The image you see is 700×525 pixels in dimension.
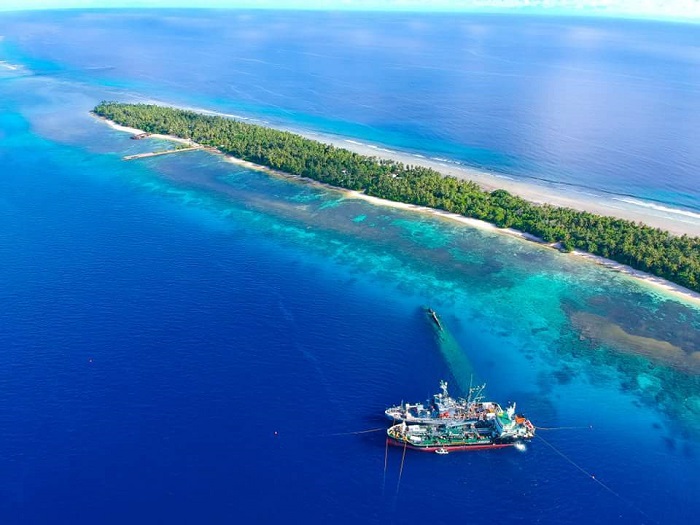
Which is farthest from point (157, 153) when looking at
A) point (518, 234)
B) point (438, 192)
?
point (518, 234)

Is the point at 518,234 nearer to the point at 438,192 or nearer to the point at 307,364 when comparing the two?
the point at 438,192

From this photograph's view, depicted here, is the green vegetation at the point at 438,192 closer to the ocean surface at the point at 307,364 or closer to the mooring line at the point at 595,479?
the ocean surface at the point at 307,364

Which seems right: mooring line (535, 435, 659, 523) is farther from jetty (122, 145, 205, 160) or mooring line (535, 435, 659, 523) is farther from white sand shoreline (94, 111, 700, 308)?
jetty (122, 145, 205, 160)

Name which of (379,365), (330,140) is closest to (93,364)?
(379,365)

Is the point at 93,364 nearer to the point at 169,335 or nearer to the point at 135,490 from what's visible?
the point at 169,335

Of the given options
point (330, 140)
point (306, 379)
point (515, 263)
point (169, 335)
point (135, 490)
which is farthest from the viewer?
point (330, 140)

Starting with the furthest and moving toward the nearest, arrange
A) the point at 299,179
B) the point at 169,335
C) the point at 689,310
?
the point at 299,179
the point at 689,310
the point at 169,335
